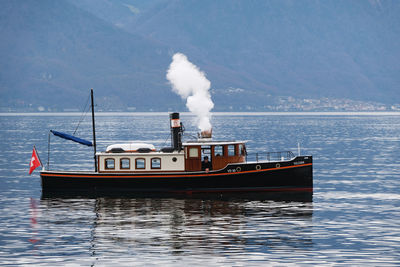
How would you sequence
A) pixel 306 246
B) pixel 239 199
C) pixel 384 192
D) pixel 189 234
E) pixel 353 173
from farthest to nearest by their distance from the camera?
pixel 353 173 → pixel 384 192 → pixel 239 199 → pixel 189 234 → pixel 306 246

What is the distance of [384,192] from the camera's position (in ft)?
198

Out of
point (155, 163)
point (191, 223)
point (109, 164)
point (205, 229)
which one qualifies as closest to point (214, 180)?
point (155, 163)

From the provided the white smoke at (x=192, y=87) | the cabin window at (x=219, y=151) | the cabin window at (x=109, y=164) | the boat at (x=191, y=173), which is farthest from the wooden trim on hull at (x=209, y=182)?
the white smoke at (x=192, y=87)

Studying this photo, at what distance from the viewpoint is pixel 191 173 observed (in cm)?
5697

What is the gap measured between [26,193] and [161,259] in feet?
95.8

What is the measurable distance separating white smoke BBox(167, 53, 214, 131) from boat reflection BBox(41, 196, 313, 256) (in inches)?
436

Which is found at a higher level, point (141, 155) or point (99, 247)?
point (141, 155)

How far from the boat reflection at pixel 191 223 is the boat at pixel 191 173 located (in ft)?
7.50

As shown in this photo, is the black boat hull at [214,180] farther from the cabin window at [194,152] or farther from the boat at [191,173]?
the cabin window at [194,152]

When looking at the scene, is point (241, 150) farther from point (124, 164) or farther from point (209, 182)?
point (124, 164)

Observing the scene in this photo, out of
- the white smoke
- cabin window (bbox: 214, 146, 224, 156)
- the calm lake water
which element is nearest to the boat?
cabin window (bbox: 214, 146, 224, 156)

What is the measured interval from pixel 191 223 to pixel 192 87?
23.3 meters

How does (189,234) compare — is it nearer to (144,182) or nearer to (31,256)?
(31,256)

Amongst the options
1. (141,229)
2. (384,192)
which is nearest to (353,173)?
(384,192)
